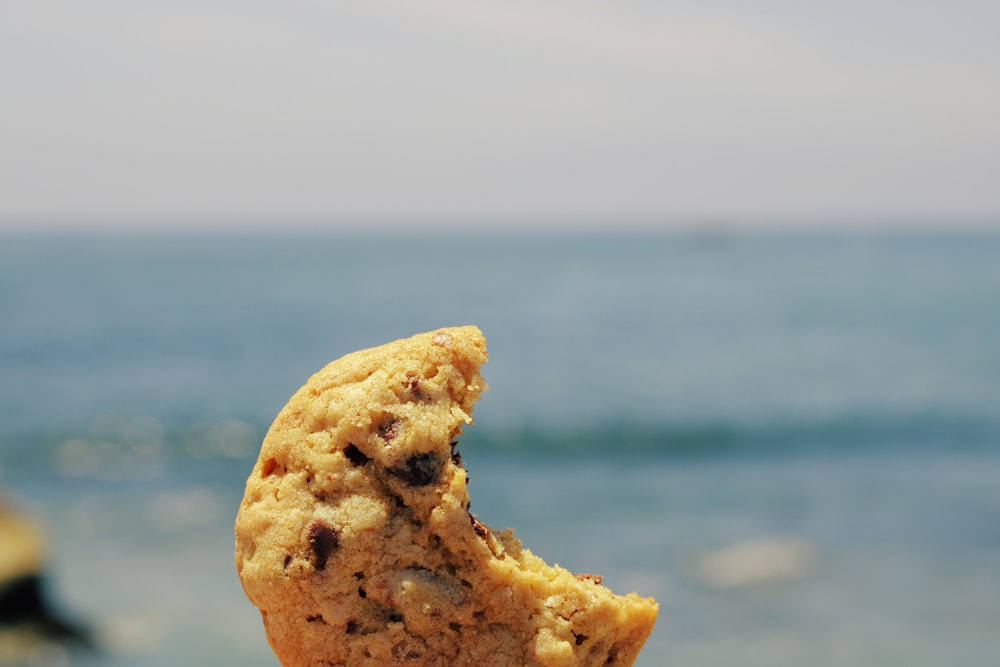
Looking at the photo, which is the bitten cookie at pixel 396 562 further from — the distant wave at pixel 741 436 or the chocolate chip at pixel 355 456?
the distant wave at pixel 741 436

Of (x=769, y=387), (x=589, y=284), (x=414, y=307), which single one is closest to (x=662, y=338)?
(x=769, y=387)

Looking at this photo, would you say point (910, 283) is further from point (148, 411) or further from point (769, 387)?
point (148, 411)

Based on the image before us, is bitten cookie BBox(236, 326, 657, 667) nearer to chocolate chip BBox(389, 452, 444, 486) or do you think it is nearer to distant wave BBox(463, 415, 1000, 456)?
chocolate chip BBox(389, 452, 444, 486)

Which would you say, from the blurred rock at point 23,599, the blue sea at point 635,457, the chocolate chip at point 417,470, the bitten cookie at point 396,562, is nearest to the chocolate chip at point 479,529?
the bitten cookie at point 396,562

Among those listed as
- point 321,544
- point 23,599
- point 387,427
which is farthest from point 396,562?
point 23,599

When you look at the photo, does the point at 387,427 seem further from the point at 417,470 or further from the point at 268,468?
the point at 268,468

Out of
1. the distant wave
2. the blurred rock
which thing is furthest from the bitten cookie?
the distant wave
